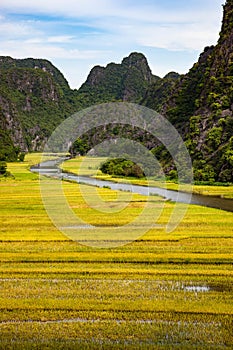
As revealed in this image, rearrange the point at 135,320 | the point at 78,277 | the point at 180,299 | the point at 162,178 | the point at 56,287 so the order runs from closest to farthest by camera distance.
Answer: the point at 135,320, the point at 180,299, the point at 56,287, the point at 78,277, the point at 162,178

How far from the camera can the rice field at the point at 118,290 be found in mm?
12297

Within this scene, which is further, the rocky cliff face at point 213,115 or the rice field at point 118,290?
the rocky cliff face at point 213,115

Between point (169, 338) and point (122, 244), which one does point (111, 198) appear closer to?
point (122, 244)

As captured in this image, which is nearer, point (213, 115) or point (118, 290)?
point (118, 290)

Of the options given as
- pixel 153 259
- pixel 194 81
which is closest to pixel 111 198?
pixel 153 259

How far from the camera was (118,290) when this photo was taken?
1594cm

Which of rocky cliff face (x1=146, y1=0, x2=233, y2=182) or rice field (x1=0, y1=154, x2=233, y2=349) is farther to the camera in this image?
rocky cliff face (x1=146, y1=0, x2=233, y2=182)

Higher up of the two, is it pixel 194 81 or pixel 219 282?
pixel 194 81

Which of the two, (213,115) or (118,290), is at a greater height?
(213,115)

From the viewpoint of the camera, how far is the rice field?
1230 cm

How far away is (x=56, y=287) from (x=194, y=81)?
77.6 metres

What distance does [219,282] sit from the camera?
Result: 55.0ft

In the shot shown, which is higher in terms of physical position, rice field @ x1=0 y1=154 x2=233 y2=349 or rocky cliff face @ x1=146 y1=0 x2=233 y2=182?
rocky cliff face @ x1=146 y1=0 x2=233 y2=182

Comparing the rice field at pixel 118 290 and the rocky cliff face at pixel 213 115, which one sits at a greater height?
the rocky cliff face at pixel 213 115
